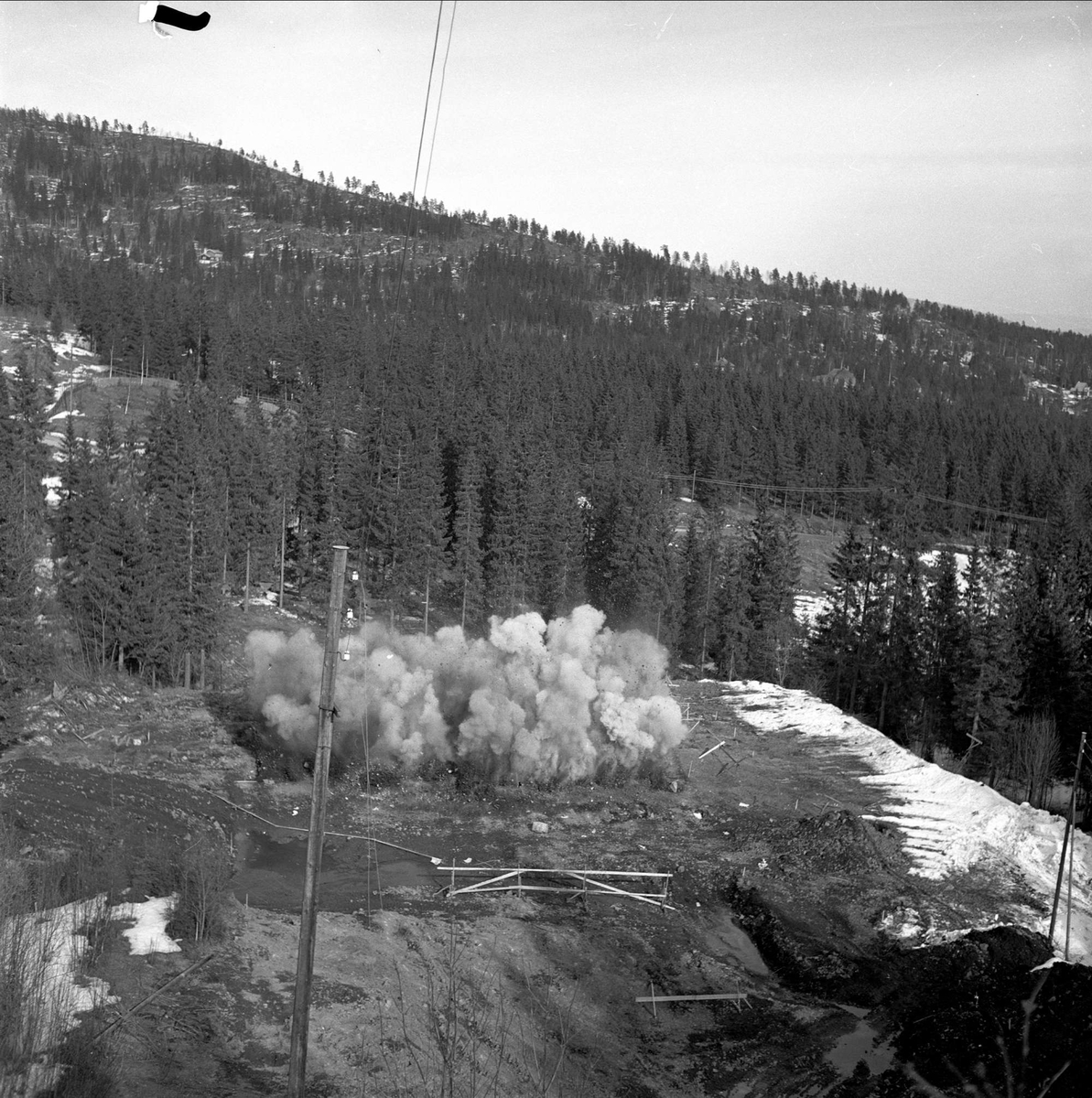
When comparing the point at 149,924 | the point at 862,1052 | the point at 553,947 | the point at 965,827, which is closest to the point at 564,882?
the point at 553,947

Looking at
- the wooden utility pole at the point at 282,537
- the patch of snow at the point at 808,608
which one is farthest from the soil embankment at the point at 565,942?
the patch of snow at the point at 808,608

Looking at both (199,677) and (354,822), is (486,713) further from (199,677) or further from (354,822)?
(199,677)

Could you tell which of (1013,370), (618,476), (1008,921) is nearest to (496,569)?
(618,476)

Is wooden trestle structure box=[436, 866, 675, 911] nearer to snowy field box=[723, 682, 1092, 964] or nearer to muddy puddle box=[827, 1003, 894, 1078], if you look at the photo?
muddy puddle box=[827, 1003, 894, 1078]

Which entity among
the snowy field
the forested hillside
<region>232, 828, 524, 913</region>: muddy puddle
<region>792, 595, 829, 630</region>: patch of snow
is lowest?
<region>232, 828, 524, 913</region>: muddy puddle

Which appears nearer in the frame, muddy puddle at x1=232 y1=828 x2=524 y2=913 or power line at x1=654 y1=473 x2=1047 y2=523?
muddy puddle at x1=232 y1=828 x2=524 y2=913

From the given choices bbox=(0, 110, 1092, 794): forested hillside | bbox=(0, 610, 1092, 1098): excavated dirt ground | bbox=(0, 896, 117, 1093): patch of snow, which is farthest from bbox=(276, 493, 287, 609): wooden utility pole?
bbox=(0, 896, 117, 1093): patch of snow
